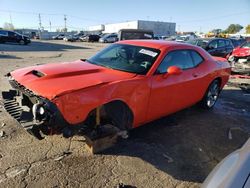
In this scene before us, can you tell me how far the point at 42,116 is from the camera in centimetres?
299

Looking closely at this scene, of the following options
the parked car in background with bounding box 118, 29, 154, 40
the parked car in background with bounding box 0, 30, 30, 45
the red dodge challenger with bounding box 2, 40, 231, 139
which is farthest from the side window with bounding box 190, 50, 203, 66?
the parked car in background with bounding box 0, 30, 30, 45

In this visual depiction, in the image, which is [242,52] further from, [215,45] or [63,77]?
[63,77]

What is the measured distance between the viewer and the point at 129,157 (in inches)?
140

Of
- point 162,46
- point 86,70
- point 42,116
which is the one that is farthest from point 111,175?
point 162,46

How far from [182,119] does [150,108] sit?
4.56ft

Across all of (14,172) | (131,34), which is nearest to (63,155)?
(14,172)

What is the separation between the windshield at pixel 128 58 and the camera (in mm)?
3948

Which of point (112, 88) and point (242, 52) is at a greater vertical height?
point (112, 88)

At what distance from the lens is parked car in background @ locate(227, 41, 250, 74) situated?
9977mm

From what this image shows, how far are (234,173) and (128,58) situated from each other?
2.89 m

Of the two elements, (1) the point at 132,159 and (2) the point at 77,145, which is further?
(2) the point at 77,145

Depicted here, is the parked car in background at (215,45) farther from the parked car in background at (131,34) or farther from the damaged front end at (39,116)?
the damaged front end at (39,116)

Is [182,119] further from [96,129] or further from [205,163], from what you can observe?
[96,129]

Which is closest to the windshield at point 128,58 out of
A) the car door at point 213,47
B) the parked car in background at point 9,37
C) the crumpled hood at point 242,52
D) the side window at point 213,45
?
the crumpled hood at point 242,52
